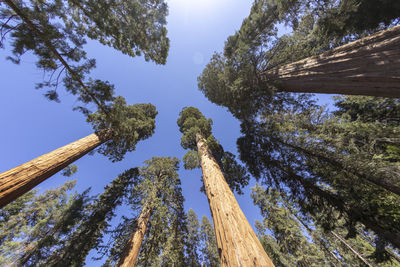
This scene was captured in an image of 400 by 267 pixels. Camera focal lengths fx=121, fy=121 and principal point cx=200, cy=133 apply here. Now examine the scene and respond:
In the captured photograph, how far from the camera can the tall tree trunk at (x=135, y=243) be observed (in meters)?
4.80

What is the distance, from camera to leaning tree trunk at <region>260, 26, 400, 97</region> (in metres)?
2.00

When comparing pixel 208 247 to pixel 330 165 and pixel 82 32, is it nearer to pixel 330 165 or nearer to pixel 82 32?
pixel 330 165

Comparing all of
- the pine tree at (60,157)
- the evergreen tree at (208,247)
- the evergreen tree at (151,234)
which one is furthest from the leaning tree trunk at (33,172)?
the evergreen tree at (208,247)

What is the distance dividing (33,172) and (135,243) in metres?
4.83

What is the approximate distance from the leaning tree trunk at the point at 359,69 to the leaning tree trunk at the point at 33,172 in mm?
6957

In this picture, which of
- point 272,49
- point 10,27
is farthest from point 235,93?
point 10,27

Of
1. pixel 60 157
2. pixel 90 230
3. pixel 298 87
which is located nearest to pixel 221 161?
pixel 298 87

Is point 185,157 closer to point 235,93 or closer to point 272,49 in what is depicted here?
point 235,93

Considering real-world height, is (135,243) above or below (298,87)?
below

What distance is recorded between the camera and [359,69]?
7.61 ft

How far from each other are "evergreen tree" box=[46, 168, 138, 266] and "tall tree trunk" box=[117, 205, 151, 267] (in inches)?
103

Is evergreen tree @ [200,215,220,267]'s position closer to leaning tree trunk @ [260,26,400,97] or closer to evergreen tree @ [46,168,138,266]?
evergreen tree @ [46,168,138,266]

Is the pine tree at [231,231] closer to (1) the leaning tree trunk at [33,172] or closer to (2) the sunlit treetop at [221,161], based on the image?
(2) the sunlit treetop at [221,161]

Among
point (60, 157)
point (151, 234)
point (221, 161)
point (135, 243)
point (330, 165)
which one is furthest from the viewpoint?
point (221, 161)
